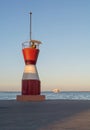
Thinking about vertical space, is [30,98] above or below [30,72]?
below

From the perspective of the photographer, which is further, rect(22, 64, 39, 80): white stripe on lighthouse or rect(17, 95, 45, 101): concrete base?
rect(22, 64, 39, 80): white stripe on lighthouse

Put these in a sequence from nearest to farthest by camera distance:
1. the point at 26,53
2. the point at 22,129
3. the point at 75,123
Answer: the point at 22,129 → the point at 75,123 → the point at 26,53

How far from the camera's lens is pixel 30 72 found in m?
A: 32.5

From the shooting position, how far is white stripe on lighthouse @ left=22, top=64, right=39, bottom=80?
107 ft

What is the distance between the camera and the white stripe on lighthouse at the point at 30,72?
3250 cm

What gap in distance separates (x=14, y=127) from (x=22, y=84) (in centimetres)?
2145

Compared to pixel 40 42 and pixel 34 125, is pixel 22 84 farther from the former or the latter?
pixel 34 125

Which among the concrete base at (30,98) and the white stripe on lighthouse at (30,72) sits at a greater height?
the white stripe on lighthouse at (30,72)

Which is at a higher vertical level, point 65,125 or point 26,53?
point 26,53

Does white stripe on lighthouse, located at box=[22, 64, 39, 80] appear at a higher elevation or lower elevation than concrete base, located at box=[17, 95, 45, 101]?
higher

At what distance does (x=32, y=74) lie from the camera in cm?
3278

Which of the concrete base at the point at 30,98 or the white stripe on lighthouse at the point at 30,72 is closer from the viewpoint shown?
the concrete base at the point at 30,98

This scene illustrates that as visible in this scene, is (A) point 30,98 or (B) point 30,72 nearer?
(A) point 30,98

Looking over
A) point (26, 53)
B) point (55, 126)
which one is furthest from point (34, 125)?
point (26, 53)
